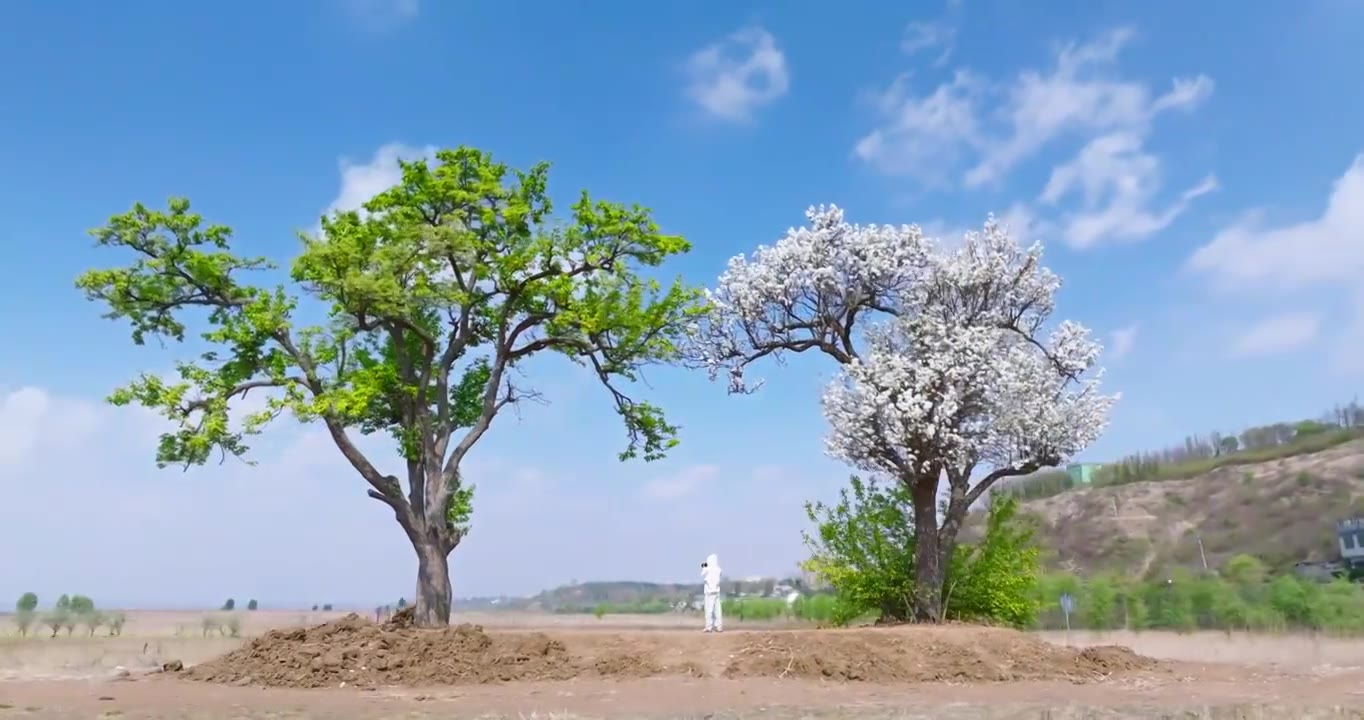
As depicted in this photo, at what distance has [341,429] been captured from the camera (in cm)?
A: 2295

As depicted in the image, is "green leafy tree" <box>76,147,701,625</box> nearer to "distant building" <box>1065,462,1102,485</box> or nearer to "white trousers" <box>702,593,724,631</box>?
"white trousers" <box>702,593,724,631</box>

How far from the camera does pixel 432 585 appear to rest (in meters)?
22.7

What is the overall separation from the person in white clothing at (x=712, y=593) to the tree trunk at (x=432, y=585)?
6.20 meters

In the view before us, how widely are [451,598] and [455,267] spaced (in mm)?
8021

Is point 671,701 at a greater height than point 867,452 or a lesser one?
lesser

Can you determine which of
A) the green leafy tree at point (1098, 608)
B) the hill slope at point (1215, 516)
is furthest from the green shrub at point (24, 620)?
the hill slope at point (1215, 516)

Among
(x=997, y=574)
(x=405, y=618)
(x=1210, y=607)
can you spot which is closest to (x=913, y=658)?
(x=997, y=574)

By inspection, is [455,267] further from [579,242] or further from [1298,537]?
[1298,537]

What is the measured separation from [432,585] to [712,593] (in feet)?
21.7

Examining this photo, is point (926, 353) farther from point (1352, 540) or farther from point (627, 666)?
point (1352, 540)

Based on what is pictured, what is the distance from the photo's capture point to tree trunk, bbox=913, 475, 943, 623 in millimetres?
23484

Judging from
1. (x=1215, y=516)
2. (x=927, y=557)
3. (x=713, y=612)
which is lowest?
(x=713, y=612)

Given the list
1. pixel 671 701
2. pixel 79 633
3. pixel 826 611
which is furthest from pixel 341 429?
pixel 79 633

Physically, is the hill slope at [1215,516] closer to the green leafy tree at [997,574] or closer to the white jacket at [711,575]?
the green leafy tree at [997,574]
